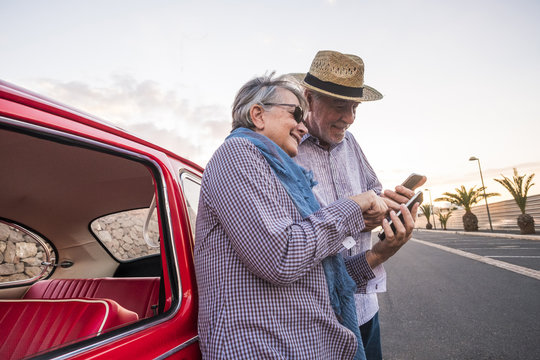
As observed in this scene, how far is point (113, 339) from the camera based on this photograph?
98 cm

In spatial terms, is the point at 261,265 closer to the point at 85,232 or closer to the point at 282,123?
the point at 282,123

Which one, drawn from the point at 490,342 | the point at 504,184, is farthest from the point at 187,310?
the point at 504,184

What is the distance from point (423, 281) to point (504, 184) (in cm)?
1886

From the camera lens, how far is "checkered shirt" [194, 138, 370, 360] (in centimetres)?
96

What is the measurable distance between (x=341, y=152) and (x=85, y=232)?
246 centimetres

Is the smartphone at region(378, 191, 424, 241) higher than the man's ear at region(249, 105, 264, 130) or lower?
lower

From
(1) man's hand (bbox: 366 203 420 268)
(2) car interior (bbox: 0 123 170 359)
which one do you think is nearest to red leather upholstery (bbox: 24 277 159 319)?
(2) car interior (bbox: 0 123 170 359)

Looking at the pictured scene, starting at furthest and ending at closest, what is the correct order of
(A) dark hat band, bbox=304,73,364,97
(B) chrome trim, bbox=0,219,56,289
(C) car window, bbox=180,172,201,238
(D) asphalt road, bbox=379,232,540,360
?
(D) asphalt road, bbox=379,232,540,360, (B) chrome trim, bbox=0,219,56,289, (A) dark hat band, bbox=304,73,364,97, (C) car window, bbox=180,172,201,238

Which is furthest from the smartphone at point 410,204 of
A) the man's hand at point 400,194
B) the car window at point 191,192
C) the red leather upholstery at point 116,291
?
the red leather upholstery at point 116,291

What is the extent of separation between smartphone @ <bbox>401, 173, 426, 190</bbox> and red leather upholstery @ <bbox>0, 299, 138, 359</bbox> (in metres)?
1.62

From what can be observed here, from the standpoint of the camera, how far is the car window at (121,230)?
2.95m

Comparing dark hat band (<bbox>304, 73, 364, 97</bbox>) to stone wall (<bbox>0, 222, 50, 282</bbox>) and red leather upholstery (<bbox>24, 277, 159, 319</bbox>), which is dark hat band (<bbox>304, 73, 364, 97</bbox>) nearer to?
red leather upholstery (<bbox>24, 277, 159, 319</bbox>)

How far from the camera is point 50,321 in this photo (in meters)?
1.40

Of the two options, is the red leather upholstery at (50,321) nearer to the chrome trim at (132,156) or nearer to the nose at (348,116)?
the chrome trim at (132,156)
